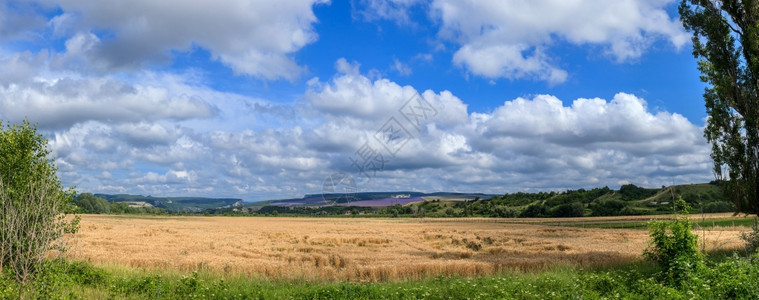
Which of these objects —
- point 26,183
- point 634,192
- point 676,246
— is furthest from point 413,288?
point 634,192

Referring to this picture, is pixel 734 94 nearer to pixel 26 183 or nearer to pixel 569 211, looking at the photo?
pixel 26 183

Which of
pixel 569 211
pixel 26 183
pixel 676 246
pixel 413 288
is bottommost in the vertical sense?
pixel 569 211

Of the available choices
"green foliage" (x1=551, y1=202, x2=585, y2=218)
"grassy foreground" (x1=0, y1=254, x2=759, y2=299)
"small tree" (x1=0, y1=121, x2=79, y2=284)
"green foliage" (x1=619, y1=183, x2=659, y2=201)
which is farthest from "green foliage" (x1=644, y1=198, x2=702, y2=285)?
"green foliage" (x1=619, y1=183, x2=659, y2=201)

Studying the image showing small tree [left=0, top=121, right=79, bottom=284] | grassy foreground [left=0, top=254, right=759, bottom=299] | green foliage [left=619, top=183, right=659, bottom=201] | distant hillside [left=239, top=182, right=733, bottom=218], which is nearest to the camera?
grassy foreground [left=0, top=254, right=759, bottom=299]

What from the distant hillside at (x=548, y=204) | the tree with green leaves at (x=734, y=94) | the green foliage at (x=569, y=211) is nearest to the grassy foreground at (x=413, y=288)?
the tree with green leaves at (x=734, y=94)

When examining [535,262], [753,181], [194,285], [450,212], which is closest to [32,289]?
[194,285]

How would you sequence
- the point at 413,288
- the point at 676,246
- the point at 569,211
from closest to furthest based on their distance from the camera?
the point at 413,288, the point at 676,246, the point at 569,211

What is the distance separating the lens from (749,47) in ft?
89.1

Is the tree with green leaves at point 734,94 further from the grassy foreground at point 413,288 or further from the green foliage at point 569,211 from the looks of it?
the green foliage at point 569,211

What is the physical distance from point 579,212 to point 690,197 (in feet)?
78.2

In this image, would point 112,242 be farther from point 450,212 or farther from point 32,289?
point 450,212

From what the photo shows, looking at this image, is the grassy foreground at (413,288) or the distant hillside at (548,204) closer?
the grassy foreground at (413,288)

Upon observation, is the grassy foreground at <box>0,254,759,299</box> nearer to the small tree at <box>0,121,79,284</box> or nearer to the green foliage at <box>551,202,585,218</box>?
the small tree at <box>0,121,79,284</box>

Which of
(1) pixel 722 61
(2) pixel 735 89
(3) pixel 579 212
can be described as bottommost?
(3) pixel 579 212
